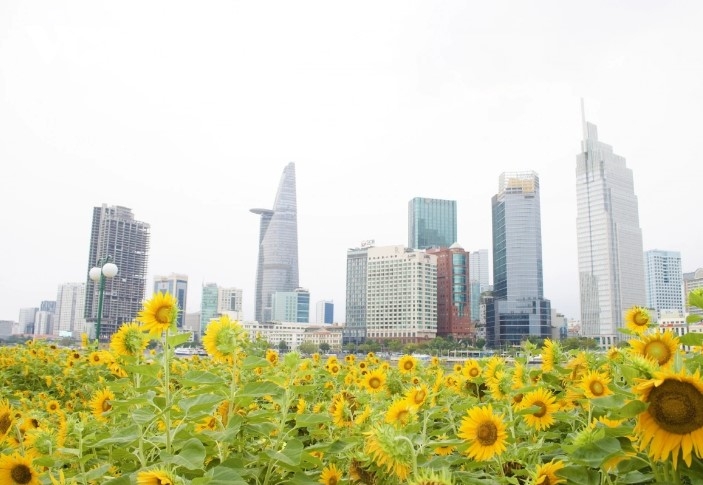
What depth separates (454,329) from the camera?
117m

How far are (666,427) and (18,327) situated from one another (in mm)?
108460

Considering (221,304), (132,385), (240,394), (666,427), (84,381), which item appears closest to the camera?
(666,427)

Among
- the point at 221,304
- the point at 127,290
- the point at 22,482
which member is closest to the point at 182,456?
the point at 22,482

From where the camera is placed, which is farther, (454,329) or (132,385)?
(454,329)

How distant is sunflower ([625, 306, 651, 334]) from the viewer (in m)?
2.54

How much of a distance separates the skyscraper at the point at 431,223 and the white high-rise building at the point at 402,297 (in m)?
61.3

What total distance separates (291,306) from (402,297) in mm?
71830

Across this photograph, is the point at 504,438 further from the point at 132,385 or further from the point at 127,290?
the point at 127,290

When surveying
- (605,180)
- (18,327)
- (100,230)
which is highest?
(605,180)

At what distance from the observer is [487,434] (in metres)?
1.61

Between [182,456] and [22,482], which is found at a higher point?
[182,456]

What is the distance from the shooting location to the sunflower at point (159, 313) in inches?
71.3

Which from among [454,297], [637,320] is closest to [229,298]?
[454,297]

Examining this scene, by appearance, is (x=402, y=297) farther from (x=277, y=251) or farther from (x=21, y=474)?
(x=21, y=474)
